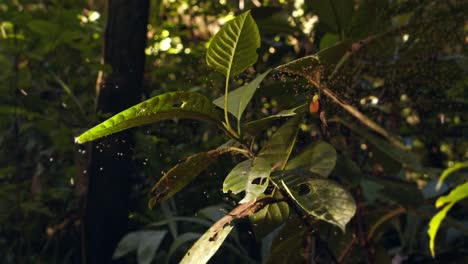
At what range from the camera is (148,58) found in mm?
2324

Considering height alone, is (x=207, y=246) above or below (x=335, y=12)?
below

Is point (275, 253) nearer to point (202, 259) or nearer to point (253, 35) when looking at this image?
point (202, 259)

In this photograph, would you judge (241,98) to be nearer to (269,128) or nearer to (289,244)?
(289,244)

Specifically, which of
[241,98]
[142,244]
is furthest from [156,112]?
[142,244]

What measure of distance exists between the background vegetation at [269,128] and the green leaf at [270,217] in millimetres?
15

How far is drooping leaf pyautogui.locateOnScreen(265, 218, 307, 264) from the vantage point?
1340 millimetres

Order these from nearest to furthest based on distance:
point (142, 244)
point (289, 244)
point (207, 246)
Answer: point (207, 246) → point (289, 244) → point (142, 244)

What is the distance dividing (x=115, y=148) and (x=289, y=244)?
695 millimetres

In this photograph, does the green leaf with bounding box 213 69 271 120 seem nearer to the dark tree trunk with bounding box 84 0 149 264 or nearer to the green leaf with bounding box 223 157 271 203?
the green leaf with bounding box 223 157 271 203

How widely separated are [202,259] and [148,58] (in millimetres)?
1272

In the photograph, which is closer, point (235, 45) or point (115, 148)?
point (235, 45)

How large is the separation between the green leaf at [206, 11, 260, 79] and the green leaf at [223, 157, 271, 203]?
166 millimetres

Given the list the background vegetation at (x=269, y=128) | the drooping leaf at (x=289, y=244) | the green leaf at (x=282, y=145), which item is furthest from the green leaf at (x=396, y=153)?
the drooping leaf at (x=289, y=244)

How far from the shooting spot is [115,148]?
186 centimetres
